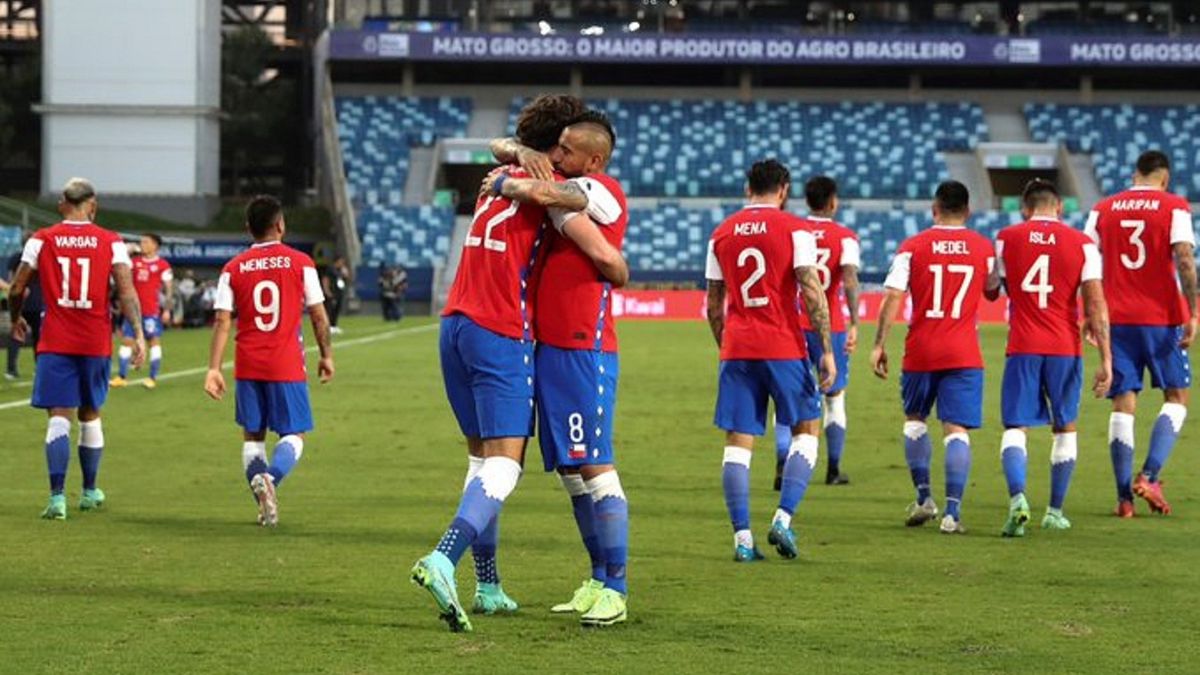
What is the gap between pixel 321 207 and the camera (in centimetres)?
7494

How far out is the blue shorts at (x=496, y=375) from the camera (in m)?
9.09

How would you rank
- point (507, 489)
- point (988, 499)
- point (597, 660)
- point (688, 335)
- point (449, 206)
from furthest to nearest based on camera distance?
1. point (449, 206)
2. point (688, 335)
3. point (988, 499)
4. point (507, 489)
5. point (597, 660)

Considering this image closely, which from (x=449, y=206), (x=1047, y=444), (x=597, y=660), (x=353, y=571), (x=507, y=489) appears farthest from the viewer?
(x=449, y=206)

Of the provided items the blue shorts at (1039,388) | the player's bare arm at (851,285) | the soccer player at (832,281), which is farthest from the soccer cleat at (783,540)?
the player's bare arm at (851,285)

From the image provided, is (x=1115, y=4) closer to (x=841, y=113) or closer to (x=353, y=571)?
(x=841, y=113)

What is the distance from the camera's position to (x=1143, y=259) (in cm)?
1484

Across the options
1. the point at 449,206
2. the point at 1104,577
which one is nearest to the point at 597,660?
the point at 1104,577

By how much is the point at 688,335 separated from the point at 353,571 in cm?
3635

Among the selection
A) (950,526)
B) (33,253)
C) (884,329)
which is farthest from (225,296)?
(950,526)

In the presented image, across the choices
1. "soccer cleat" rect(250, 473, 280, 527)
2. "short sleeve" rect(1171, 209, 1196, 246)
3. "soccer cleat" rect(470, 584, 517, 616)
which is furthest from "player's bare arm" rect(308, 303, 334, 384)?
"short sleeve" rect(1171, 209, 1196, 246)

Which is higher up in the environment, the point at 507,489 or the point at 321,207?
the point at 507,489

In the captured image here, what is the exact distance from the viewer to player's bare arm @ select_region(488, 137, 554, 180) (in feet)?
29.6

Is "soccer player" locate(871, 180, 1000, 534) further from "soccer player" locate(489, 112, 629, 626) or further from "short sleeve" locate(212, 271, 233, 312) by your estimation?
"soccer player" locate(489, 112, 629, 626)

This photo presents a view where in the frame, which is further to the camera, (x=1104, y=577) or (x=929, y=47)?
(x=929, y=47)
